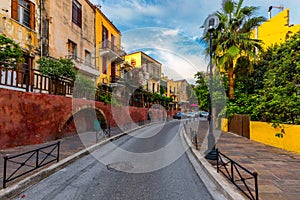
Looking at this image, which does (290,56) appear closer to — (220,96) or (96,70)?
(220,96)

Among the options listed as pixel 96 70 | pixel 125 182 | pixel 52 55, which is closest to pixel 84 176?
pixel 125 182

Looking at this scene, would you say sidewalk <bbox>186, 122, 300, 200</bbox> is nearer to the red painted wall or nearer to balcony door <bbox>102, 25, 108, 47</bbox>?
the red painted wall

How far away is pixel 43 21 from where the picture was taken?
13.4 m

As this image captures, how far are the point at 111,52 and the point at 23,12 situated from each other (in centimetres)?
1004

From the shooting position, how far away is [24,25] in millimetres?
11883

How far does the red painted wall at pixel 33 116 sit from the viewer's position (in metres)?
7.57

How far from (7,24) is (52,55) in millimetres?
3661

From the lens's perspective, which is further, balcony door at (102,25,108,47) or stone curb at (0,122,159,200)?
balcony door at (102,25,108,47)

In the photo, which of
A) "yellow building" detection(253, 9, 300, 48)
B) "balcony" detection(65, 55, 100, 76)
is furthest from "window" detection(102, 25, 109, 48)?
"yellow building" detection(253, 9, 300, 48)

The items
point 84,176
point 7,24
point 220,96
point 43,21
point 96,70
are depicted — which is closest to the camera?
point 84,176

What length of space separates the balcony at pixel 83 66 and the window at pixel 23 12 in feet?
12.8

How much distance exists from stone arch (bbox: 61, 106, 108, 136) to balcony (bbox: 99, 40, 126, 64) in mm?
8030

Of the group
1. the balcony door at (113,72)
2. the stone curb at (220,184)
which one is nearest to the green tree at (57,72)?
the stone curb at (220,184)

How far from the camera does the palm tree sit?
13703 mm
